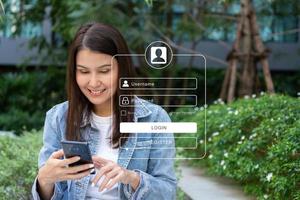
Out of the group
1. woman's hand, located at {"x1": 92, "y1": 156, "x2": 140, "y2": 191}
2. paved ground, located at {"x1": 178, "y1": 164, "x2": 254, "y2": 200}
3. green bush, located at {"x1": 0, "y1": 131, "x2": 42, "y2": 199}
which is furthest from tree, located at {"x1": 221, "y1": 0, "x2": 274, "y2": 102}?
woman's hand, located at {"x1": 92, "y1": 156, "x2": 140, "y2": 191}

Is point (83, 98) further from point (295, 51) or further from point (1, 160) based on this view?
point (295, 51)

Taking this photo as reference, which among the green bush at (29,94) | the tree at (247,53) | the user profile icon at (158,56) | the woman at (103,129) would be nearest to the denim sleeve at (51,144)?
the woman at (103,129)

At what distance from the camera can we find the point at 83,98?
1.58 m

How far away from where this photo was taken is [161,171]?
1538 millimetres

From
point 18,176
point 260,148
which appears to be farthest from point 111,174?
point 260,148

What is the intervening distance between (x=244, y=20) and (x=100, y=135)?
17.7ft

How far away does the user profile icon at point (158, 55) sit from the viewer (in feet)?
5.07

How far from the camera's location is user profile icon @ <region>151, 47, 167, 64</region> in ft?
5.07

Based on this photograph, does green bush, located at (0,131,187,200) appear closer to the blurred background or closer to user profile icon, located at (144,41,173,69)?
the blurred background

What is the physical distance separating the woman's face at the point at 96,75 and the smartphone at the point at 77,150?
0.22 meters

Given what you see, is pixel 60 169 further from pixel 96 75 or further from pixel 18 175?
pixel 18 175

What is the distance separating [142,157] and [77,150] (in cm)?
24

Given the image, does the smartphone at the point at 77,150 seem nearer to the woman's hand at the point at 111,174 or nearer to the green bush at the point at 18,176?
the woman's hand at the point at 111,174

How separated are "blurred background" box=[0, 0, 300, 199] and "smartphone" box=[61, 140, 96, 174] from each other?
471 mm
